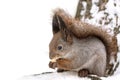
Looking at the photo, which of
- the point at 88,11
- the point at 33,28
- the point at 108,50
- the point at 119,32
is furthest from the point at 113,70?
the point at 33,28

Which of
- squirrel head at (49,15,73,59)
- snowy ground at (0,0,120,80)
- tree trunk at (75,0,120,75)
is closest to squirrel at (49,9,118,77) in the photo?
squirrel head at (49,15,73,59)

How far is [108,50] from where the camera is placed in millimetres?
2137

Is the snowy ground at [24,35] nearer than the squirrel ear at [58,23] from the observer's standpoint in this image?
No

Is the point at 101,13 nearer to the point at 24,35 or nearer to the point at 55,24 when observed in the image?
the point at 55,24

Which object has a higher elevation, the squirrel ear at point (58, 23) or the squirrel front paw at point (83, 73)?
the squirrel ear at point (58, 23)

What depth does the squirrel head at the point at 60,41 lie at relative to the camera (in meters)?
2.02

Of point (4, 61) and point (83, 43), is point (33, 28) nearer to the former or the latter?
point (4, 61)

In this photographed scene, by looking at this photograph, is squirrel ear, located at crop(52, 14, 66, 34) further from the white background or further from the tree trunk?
the white background

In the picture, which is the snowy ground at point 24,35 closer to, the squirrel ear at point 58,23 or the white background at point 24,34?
the white background at point 24,34

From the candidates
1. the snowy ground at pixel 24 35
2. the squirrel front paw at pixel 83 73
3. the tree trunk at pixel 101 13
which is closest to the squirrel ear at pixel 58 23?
the squirrel front paw at pixel 83 73

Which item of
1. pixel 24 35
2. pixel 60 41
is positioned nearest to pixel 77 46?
pixel 60 41

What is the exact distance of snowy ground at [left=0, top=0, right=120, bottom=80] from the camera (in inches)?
116

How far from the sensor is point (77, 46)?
2049 mm

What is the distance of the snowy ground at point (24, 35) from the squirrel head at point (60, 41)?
81cm
